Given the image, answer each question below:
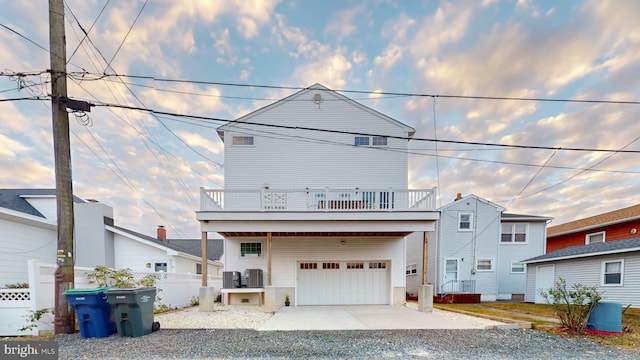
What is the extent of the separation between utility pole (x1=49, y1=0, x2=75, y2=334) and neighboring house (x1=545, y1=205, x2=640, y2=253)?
2244 centimetres

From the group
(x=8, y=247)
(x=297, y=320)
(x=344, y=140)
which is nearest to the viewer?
(x=297, y=320)

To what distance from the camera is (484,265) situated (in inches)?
599

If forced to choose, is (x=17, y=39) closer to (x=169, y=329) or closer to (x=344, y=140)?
(x=169, y=329)

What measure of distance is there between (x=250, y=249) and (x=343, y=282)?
3.94 meters

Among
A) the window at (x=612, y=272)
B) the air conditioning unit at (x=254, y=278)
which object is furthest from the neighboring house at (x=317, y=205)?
the window at (x=612, y=272)

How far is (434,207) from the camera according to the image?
9016mm

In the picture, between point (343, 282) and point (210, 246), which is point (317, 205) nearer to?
point (343, 282)

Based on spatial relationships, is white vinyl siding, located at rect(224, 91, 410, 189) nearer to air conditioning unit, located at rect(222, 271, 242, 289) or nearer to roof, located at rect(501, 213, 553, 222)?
air conditioning unit, located at rect(222, 271, 242, 289)

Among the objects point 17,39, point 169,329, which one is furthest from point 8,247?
point 169,329

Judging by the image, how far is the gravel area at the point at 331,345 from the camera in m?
4.41

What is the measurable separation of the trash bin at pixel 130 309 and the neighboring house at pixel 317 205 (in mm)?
3625

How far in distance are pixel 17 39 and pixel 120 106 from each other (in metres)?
3.04

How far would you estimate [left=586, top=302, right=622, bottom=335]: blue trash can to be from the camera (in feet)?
19.5

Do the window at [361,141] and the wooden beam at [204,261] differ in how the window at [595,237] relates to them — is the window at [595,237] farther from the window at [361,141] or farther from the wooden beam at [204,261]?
the wooden beam at [204,261]
